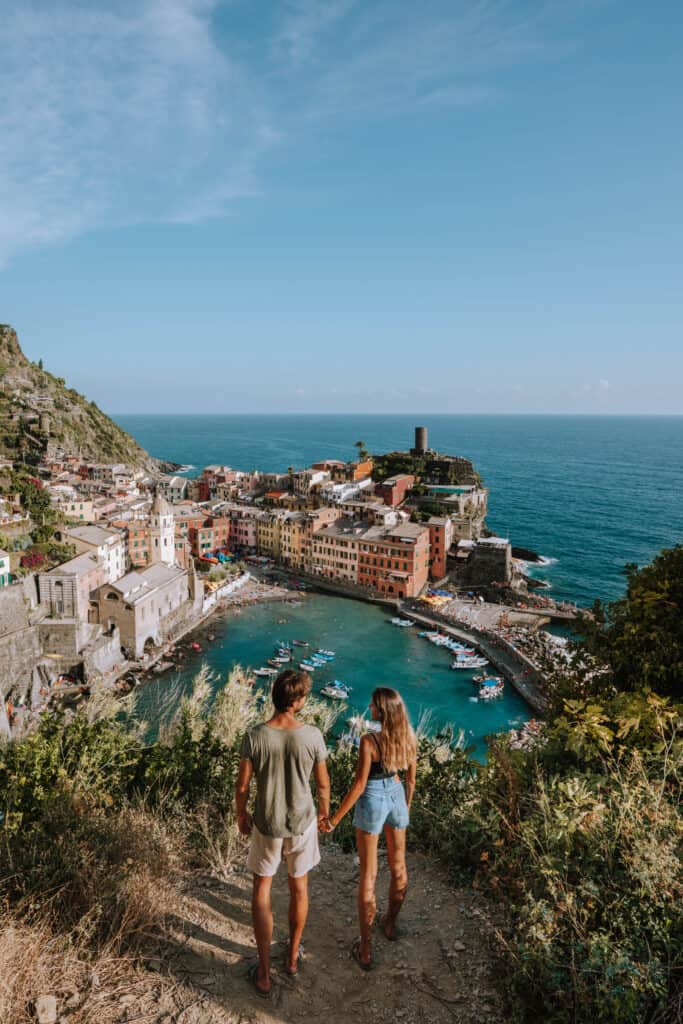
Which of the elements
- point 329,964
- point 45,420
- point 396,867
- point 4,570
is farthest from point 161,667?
point 45,420

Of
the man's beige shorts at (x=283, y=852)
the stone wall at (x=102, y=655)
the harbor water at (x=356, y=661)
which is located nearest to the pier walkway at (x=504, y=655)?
the harbor water at (x=356, y=661)

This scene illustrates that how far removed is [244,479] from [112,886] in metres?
59.3

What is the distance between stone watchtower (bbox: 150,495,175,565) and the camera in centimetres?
3516

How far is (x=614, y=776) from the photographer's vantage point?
395 centimetres

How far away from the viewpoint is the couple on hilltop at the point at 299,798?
3186mm

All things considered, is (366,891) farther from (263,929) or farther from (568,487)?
(568,487)

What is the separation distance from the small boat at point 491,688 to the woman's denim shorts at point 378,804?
79.7 ft

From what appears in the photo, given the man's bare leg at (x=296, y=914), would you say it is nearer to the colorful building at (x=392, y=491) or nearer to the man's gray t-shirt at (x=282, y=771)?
the man's gray t-shirt at (x=282, y=771)

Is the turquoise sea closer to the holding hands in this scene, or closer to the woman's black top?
the holding hands

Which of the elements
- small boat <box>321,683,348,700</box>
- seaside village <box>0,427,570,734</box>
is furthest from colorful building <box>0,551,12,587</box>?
small boat <box>321,683,348,700</box>

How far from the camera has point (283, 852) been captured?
3393 millimetres

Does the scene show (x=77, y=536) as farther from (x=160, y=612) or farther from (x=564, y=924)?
(x=564, y=924)

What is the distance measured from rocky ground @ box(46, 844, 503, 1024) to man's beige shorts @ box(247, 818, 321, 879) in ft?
2.42

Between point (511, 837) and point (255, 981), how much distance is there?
213 centimetres
